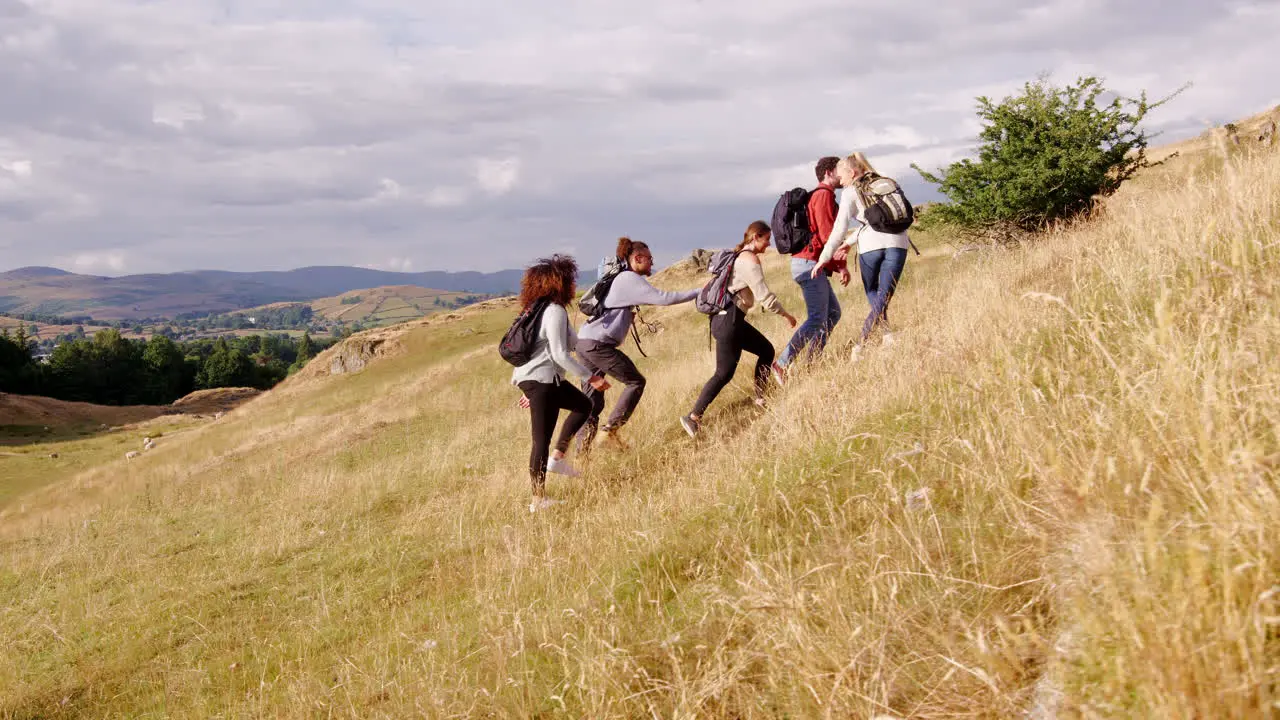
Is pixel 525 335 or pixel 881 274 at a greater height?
pixel 881 274

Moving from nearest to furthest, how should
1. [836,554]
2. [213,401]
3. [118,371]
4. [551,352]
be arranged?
[836,554]
[551,352]
[213,401]
[118,371]

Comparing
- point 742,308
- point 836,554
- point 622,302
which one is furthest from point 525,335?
point 836,554

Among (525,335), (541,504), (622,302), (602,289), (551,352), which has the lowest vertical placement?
(541,504)

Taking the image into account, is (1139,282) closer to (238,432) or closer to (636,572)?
(636,572)

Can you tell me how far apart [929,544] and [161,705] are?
509 cm

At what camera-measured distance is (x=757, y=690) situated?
2.98m

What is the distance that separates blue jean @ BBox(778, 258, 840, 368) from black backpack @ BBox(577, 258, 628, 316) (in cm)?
191

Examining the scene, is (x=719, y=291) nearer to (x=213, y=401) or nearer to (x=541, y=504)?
(x=541, y=504)

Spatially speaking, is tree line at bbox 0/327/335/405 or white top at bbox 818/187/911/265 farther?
tree line at bbox 0/327/335/405

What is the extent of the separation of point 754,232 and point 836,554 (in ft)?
16.4

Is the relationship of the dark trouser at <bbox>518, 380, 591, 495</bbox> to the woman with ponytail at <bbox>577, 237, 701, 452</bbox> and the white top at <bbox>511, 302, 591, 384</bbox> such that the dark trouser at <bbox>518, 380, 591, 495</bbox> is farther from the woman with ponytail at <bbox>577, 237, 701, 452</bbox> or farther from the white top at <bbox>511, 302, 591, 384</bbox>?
the woman with ponytail at <bbox>577, 237, 701, 452</bbox>

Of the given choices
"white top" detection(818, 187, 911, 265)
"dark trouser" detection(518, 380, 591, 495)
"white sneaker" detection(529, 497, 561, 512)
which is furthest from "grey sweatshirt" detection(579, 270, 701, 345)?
"white sneaker" detection(529, 497, 561, 512)

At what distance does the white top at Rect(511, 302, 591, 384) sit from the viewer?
694 cm

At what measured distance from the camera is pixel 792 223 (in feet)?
27.3
